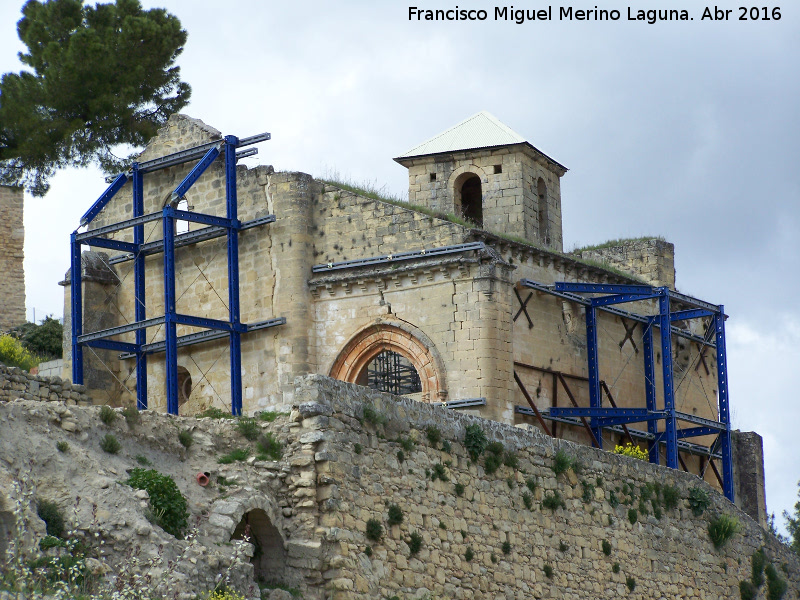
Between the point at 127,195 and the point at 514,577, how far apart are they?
14.8m

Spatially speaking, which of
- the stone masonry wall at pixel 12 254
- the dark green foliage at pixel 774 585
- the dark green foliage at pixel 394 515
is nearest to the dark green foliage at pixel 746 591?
the dark green foliage at pixel 774 585

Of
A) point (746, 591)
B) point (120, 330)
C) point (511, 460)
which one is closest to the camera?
point (511, 460)

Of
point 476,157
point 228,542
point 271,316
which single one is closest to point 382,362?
point 271,316

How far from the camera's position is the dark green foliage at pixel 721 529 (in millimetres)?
23203

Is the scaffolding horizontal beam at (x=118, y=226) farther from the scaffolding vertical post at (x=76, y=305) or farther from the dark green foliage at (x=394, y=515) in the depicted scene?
the dark green foliage at (x=394, y=515)

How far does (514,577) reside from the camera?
18.6m

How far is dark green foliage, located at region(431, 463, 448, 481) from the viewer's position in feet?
57.9

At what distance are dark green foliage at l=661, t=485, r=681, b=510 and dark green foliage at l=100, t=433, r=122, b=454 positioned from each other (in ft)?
34.0

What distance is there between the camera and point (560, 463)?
66.1 ft

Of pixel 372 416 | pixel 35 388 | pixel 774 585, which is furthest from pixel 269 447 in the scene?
pixel 774 585

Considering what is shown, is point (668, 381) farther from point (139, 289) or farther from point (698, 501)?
point (139, 289)

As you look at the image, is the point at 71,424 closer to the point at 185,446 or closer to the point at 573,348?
the point at 185,446

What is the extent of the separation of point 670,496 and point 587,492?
243cm

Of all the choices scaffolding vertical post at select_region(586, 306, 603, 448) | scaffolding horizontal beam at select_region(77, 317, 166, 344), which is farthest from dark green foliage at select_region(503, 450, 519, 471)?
scaffolding horizontal beam at select_region(77, 317, 166, 344)
